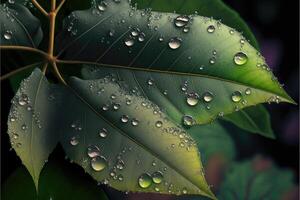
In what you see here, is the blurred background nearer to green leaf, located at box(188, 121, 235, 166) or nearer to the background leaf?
green leaf, located at box(188, 121, 235, 166)

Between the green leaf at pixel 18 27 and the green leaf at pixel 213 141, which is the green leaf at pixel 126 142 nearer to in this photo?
→ the green leaf at pixel 18 27

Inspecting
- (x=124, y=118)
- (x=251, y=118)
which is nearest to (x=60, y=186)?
(x=124, y=118)

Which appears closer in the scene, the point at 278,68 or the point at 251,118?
the point at 251,118

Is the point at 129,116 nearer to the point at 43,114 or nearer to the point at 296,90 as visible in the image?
the point at 43,114

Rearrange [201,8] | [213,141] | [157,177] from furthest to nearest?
[213,141] < [201,8] < [157,177]

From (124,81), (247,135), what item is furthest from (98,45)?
(247,135)

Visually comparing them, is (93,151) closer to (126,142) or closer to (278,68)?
(126,142)
